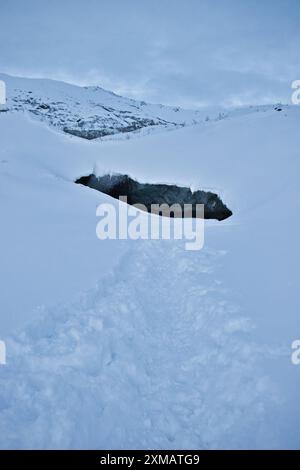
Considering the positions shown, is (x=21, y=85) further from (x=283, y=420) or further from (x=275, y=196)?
(x=283, y=420)

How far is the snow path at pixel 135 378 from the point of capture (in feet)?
8.70

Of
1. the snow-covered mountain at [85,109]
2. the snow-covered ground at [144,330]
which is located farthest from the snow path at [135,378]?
the snow-covered mountain at [85,109]

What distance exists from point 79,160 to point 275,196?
8053mm

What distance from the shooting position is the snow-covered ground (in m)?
2.73

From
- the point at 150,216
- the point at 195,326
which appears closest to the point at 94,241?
the point at 195,326

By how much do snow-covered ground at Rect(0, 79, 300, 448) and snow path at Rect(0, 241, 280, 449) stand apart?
1 cm

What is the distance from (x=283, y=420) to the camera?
2.73 m

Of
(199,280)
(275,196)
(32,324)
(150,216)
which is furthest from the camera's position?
(150,216)

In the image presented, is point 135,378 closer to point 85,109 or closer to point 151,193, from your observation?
point 151,193

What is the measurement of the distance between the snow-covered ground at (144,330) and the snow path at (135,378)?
0.04 feet

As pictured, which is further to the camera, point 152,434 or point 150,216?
point 150,216

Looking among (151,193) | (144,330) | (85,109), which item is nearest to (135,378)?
(144,330)

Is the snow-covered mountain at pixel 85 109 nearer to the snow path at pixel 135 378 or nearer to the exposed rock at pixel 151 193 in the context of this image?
the exposed rock at pixel 151 193
